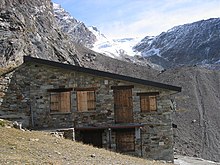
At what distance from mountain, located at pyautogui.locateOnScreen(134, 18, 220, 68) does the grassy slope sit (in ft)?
362

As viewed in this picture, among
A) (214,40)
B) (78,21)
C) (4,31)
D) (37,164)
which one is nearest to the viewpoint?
(37,164)

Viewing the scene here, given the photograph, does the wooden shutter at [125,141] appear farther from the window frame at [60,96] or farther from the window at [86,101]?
the window frame at [60,96]

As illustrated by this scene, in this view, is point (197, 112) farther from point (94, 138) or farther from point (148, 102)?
point (94, 138)

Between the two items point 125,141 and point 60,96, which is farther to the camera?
point 60,96

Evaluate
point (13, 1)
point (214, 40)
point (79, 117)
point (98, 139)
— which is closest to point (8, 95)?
point (79, 117)

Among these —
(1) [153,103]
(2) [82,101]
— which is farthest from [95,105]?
(1) [153,103]

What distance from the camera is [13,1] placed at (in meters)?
59.7

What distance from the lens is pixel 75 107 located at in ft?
79.3

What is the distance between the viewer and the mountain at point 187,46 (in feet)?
433

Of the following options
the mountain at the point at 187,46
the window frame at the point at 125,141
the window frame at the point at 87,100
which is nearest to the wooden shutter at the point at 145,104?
the window frame at the point at 125,141

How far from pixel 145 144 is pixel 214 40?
125m

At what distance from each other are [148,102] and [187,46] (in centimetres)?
12953

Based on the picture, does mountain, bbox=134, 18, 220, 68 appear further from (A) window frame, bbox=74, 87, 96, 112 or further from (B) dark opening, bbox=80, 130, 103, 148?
(B) dark opening, bbox=80, 130, 103, 148

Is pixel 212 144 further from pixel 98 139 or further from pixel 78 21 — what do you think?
pixel 78 21
